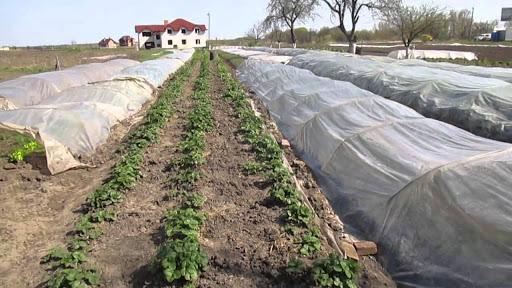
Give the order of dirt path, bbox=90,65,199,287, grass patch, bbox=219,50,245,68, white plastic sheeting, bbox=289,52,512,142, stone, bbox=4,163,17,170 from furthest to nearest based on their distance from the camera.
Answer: grass patch, bbox=219,50,245,68 → white plastic sheeting, bbox=289,52,512,142 → stone, bbox=4,163,17,170 → dirt path, bbox=90,65,199,287

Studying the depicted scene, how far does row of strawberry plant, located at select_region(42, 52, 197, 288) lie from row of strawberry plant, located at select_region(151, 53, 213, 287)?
658 millimetres

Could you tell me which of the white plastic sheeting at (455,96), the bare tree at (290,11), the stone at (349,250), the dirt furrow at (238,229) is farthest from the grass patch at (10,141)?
the bare tree at (290,11)

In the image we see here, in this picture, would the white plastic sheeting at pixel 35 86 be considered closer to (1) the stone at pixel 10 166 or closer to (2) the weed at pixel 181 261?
(1) the stone at pixel 10 166

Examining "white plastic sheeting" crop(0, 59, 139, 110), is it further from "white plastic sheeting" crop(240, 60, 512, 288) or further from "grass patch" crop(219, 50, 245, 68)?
"grass patch" crop(219, 50, 245, 68)

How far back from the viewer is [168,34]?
258ft

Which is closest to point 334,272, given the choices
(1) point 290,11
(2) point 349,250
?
(2) point 349,250

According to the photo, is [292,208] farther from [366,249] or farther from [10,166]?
[10,166]

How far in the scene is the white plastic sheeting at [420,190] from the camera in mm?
3586

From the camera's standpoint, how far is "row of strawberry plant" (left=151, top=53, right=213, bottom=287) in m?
3.74

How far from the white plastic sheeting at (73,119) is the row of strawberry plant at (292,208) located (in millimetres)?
3165

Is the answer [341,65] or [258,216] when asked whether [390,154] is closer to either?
[258,216]

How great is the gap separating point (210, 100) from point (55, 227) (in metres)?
8.83

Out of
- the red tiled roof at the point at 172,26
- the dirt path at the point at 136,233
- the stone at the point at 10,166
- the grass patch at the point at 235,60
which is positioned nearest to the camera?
the dirt path at the point at 136,233

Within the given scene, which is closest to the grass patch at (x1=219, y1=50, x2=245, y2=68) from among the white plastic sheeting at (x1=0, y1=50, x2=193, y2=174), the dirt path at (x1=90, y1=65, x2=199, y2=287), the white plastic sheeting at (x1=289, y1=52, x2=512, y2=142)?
the white plastic sheeting at (x1=289, y1=52, x2=512, y2=142)
